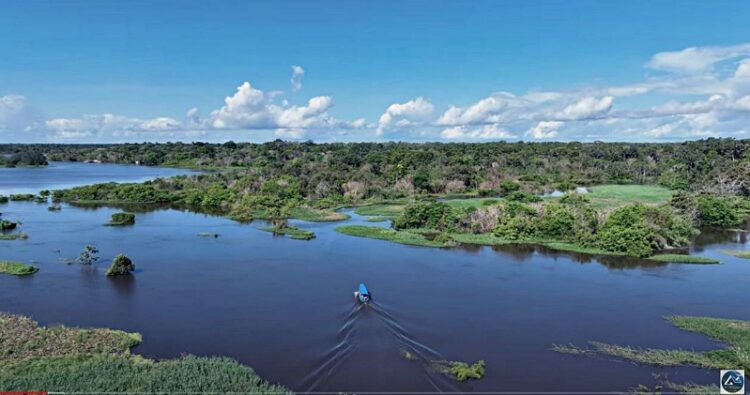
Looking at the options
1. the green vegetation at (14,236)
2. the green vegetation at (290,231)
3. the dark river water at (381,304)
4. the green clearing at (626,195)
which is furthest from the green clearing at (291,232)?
the green clearing at (626,195)

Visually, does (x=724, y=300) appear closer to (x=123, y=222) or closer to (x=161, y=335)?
(x=161, y=335)

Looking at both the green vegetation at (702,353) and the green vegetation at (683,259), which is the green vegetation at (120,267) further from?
the green vegetation at (683,259)

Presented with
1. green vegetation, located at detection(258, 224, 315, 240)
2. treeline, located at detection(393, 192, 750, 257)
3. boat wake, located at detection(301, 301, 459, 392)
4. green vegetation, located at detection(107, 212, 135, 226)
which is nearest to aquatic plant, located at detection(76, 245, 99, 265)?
green vegetation, located at detection(258, 224, 315, 240)

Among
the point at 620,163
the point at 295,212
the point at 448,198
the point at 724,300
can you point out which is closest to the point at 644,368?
the point at 724,300

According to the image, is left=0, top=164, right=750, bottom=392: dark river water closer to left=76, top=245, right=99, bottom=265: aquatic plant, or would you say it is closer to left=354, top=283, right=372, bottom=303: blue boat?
left=354, top=283, right=372, bottom=303: blue boat

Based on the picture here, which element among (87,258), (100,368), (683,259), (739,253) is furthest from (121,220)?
(739,253)

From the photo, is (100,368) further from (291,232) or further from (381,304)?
(291,232)
